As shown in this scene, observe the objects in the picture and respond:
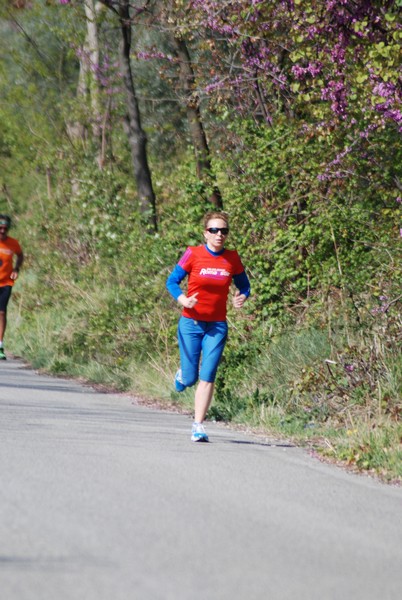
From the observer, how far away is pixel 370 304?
1357cm

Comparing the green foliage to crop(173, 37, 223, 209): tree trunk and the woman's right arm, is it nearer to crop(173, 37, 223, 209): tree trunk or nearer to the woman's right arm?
crop(173, 37, 223, 209): tree trunk

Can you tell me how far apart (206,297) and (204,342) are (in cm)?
43

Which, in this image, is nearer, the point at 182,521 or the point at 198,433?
the point at 182,521

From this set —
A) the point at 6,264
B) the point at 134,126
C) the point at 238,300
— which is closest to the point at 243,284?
the point at 238,300

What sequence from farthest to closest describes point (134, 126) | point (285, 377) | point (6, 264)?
point (134, 126)
point (6, 264)
point (285, 377)

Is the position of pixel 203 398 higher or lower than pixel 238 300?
lower

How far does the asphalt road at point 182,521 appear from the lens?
597 cm

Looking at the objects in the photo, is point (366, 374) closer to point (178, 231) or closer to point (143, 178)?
point (178, 231)

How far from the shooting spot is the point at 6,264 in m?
20.6

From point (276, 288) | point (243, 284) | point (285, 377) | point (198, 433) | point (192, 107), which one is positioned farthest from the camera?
point (192, 107)

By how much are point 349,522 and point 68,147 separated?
24.3 metres

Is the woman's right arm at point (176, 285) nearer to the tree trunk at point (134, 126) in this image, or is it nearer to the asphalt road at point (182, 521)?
the asphalt road at point (182, 521)

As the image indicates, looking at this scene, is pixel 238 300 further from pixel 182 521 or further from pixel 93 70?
pixel 93 70

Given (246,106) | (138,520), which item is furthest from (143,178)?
(138,520)
